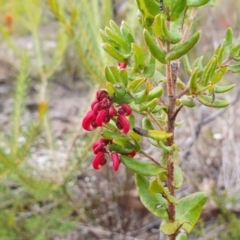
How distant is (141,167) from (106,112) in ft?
0.56

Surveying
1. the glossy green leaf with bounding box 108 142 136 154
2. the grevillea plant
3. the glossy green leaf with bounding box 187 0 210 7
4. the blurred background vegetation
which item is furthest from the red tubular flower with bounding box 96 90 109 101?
the blurred background vegetation

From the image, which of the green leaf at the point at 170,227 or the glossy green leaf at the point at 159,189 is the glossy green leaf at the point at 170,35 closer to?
the glossy green leaf at the point at 159,189

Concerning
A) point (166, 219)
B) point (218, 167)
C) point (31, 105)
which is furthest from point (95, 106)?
point (31, 105)

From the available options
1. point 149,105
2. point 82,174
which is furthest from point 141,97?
point 82,174

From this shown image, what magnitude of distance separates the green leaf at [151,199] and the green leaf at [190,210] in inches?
1.3

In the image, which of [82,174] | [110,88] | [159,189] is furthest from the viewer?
[82,174]

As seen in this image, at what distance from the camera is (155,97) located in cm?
86

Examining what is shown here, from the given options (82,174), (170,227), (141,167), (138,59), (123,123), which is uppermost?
(138,59)

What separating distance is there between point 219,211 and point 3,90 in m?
2.39

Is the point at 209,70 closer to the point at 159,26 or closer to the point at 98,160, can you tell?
the point at 159,26

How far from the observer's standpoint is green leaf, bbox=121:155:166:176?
91 cm

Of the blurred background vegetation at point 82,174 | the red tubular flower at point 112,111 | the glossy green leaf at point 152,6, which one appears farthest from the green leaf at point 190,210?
the blurred background vegetation at point 82,174

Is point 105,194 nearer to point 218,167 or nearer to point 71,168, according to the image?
point 71,168

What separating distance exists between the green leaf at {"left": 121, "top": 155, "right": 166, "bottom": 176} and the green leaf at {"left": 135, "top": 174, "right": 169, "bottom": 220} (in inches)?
2.1
